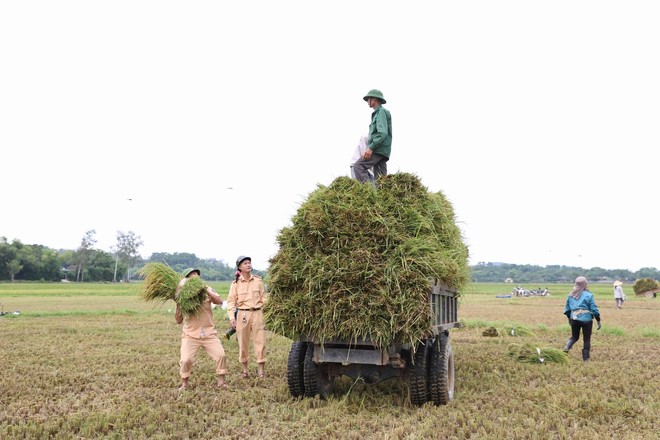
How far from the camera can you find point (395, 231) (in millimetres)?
6250

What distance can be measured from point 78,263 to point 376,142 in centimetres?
10486

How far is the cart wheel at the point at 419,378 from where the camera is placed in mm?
6297

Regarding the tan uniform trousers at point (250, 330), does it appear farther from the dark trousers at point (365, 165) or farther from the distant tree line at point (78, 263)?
the distant tree line at point (78, 263)

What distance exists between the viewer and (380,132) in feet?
24.4

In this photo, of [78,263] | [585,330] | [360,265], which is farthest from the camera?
[78,263]

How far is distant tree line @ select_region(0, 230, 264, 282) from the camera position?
7731cm

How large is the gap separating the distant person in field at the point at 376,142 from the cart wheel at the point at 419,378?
2.48 metres

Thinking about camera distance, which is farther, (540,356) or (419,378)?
(540,356)

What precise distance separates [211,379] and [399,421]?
336cm

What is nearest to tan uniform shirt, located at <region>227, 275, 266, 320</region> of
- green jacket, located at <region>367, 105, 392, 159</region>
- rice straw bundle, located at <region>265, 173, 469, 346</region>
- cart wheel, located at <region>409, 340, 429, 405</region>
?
rice straw bundle, located at <region>265, 173, 469, 346</region>

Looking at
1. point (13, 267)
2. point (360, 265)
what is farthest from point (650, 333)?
point (13, 267)

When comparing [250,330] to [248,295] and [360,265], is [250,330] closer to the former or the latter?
[248,295]

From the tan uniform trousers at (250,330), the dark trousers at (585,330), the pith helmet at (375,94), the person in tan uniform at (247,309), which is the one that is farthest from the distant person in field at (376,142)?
the dark trousers at (585,330)

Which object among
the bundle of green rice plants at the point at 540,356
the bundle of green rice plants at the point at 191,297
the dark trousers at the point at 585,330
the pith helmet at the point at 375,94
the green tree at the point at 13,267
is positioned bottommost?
the bundle of green rice plants at the point at 540,356
